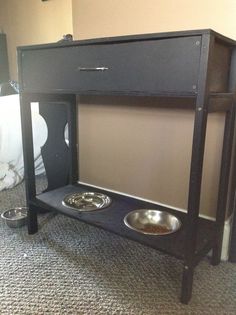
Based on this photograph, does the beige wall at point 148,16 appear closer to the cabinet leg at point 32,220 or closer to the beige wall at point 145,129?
the beige wall at point 145,129

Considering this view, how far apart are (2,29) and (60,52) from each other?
3284 millimetres

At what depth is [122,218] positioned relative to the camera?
3.70 ft

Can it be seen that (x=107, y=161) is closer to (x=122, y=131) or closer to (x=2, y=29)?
(x=122, y=131)

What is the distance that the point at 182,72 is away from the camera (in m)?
0.79

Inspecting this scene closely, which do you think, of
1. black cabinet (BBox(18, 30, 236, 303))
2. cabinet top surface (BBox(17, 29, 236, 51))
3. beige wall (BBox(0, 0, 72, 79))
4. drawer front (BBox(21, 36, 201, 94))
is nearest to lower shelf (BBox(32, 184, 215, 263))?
black cabinet (BBox(18, 30, 236, 303))

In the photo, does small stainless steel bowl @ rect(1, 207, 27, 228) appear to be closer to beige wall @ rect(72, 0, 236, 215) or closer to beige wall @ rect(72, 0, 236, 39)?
beige wall @ rect(72, 0, 236, 215)

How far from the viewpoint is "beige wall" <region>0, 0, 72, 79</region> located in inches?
123

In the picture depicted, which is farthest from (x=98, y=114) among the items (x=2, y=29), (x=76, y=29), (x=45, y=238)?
(x=2, y=29)

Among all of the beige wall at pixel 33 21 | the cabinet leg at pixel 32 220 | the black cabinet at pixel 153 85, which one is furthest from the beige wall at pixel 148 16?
the beige wall at pixel 33 21

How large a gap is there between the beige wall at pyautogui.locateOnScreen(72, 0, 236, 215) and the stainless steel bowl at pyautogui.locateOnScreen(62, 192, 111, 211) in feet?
0.40

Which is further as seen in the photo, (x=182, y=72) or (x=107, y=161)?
(x=107, y=161)

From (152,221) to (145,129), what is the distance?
0.38 metres

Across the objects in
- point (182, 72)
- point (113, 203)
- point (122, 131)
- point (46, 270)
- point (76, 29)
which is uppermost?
point (76, 29)

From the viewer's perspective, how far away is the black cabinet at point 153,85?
0.79 meters
